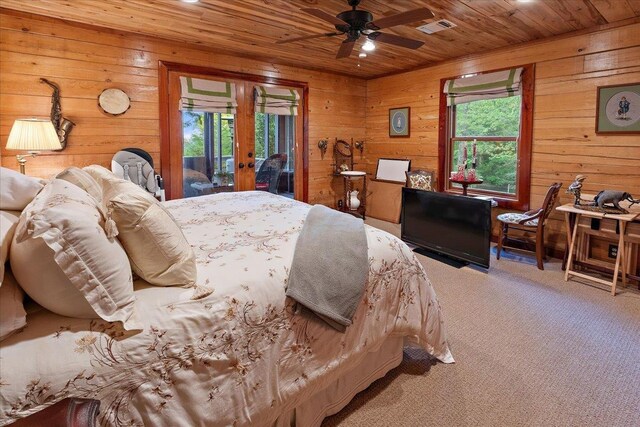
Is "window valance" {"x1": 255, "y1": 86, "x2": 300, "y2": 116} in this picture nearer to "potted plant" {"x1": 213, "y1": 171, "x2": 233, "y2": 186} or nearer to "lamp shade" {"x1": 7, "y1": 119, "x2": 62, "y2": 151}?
"potted plant" {"x1": 213, "y1": 171, "x2": 233, "y2": 186}

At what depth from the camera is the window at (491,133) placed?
430 cm

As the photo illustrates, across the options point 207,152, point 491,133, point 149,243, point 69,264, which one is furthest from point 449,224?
point 69,264

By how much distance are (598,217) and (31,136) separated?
496cm

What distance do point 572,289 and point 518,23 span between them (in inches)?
104

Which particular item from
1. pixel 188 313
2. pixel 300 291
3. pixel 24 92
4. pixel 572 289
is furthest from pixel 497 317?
pixel 24 92

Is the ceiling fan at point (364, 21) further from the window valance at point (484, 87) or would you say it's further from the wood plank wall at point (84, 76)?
the wood plank wall at point (84, 76)

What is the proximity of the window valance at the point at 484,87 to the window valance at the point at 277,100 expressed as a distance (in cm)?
220

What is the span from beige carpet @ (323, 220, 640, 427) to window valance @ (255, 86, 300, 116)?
3.50 m

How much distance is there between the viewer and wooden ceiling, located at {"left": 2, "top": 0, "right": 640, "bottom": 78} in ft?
10.1

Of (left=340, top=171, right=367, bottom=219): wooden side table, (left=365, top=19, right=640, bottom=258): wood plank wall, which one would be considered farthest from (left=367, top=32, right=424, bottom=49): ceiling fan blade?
(left=340, top=171, right=367, bottom=219): wooden side table

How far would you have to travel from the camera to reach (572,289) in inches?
128

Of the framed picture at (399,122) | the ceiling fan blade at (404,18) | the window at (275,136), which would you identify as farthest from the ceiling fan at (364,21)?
the framed picture at (399,122)

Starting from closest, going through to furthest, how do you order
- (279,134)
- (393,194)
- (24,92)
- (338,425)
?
(338,425) → (24,92) → (279,134) → (393,194)

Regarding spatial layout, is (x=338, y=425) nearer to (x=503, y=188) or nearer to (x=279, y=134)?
(x=503, y=188)
